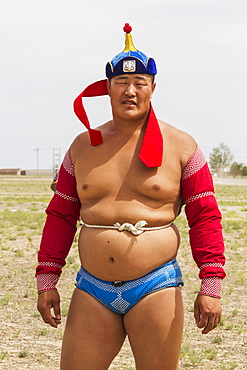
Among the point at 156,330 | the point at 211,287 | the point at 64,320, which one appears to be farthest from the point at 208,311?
the point at 64,320

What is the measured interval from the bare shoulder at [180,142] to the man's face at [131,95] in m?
0.17

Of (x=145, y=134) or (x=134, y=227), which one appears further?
(x=145, y=134)

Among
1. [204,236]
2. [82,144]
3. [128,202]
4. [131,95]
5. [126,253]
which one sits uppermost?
[131,95]

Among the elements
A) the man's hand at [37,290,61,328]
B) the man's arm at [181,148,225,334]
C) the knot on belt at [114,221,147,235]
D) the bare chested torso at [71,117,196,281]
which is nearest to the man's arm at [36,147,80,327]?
the man's hand at [37,290,61,328]

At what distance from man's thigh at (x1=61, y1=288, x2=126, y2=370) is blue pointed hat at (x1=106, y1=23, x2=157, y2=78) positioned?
120cm

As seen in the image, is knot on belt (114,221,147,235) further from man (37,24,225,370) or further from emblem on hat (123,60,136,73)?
emblem on hat (123,60,136,73)

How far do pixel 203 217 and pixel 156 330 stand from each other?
625 millimetres

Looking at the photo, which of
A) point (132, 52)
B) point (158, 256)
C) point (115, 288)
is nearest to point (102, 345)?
point (115, 288)

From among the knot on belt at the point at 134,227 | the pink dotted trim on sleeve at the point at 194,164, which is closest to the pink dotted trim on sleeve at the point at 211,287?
the knot on belt at the point at 134,227

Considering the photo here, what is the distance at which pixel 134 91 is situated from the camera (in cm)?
350

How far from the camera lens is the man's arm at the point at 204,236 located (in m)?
3.37

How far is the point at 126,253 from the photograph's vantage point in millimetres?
3428

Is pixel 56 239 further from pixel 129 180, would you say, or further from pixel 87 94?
pixel 87 94

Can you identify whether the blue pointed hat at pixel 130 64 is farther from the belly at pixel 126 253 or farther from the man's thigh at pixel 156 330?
the man's thigh at pixel 156 330
